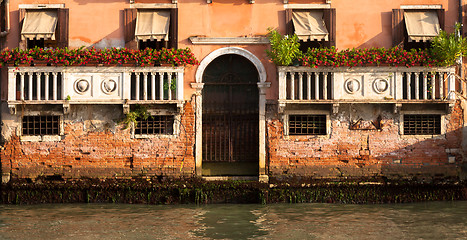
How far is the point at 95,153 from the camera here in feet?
50.0

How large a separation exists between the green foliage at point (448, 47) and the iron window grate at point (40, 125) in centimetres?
887

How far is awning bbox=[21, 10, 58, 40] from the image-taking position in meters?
14.9

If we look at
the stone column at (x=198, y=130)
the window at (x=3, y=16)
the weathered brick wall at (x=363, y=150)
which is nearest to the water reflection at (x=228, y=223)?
the stone column at (x=198, y=130)

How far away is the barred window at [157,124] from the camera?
1540 centimetres

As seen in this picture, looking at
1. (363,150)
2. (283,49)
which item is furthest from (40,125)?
(363,150)

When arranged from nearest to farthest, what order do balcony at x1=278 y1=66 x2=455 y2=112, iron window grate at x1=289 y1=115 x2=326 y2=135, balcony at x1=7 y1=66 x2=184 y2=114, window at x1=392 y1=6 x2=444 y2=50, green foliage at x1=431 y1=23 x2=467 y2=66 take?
green foliage at x1=431 y1=23 x2=467 y2=66
balcony at x1=7 y1=66 x2=184 y2=114
balcony at x1=278 y1=66 x2=455 y2=112
window at x1=392 y1=6 x2=444 y2=50
iron window grate at x1=289 y1=115 x2=326 y2=135

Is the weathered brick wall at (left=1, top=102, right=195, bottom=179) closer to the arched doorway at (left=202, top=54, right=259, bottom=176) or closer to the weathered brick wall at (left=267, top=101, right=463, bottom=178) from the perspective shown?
the arched doorway at (left=202, top=54, right=259, bottom=176)

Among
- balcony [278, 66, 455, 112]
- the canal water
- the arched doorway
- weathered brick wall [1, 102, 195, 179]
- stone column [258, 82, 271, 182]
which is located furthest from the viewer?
the arched doorway

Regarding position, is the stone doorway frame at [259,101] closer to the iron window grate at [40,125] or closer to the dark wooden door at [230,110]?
the dark wooden door at [230,110]

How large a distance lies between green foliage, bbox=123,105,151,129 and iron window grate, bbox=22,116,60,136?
5.41 feet

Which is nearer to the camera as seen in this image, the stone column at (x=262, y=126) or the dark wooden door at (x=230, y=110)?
the stone column at (x=262, y=126)

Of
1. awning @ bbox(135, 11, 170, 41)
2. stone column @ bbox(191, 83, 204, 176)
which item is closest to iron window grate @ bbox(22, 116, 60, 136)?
awning @ bbox(135, 11, 170, 41)

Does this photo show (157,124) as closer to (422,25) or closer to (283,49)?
(283,49)

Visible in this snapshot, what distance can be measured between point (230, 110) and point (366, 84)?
324 cm
